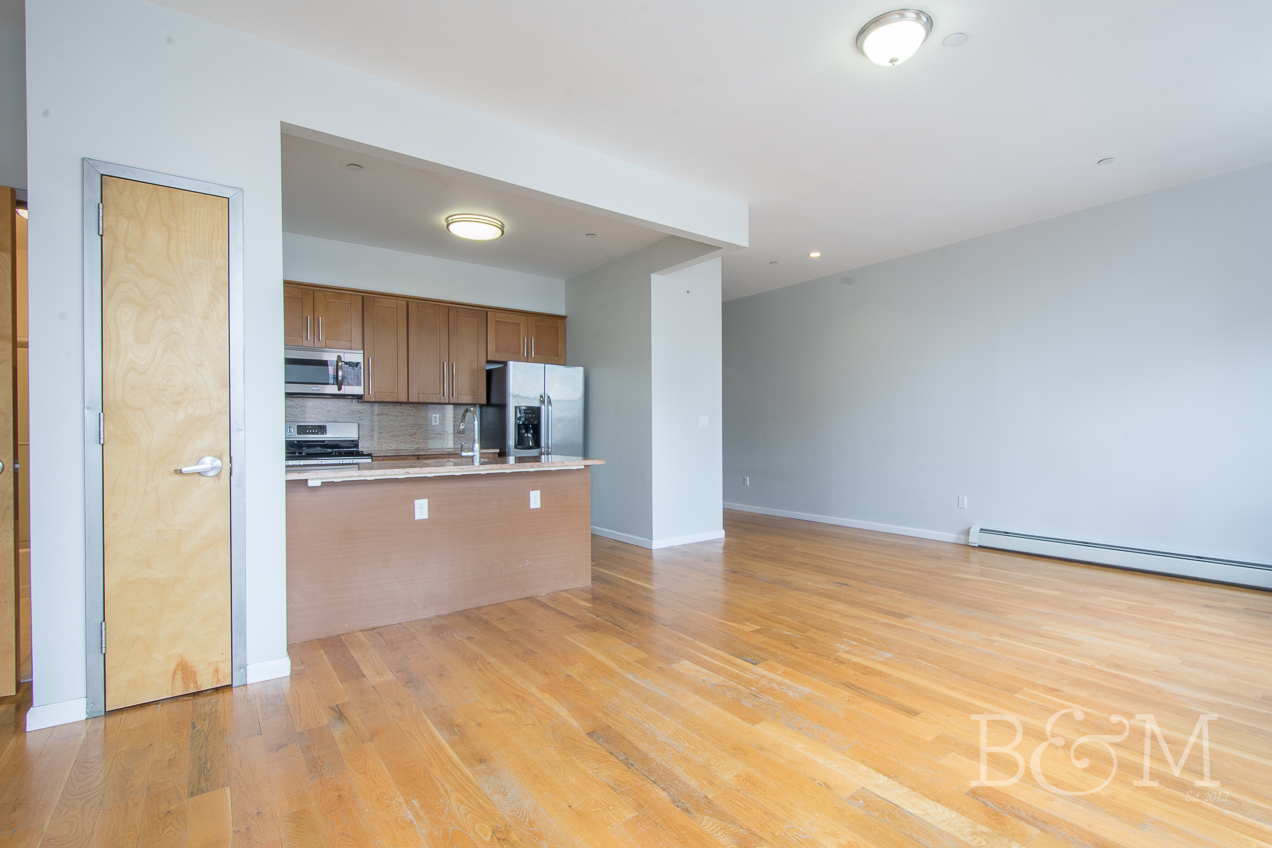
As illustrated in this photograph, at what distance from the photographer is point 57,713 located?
2.15 meters

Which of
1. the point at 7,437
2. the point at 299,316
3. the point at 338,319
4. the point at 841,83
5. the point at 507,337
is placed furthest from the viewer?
the point at 507,337

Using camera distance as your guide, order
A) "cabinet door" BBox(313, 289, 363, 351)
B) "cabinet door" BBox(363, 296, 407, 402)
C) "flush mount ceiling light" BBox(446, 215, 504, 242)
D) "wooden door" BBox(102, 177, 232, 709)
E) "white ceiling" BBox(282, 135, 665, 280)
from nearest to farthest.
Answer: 1. "wooden door" BBox(102, 177, 232, 709)
2. "white ceiling" BBox(282, 135, 665, 280)
3. "flush mount ceiling light" BBox(446, 215, 504, 242)
4. "cabinet door" BBox(313, 289, 363, 351)
5. "cabinet door" BBox(363, 296, 407, 402)

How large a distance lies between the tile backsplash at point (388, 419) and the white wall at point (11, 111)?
2763 millimetres

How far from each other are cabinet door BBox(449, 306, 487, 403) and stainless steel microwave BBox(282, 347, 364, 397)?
0.85 meters

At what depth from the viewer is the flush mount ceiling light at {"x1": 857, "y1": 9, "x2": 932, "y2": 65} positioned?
2371mm

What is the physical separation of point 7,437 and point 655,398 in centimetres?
403

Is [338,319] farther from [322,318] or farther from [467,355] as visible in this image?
[467,355]

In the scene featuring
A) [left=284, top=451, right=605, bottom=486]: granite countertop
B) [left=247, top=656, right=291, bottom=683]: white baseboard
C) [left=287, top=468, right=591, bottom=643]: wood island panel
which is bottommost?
[left=247, top=656, right=291, bottom=683]: white baseboard

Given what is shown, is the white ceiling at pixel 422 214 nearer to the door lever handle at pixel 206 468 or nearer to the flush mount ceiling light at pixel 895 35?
the door lever handle at pixel 206 468

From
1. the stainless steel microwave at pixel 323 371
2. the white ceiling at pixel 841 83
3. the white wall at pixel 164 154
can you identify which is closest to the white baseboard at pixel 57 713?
the white wall at pixel 164 154

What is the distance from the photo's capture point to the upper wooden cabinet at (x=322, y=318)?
4875mm

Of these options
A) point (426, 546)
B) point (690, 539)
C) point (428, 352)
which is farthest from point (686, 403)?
point (426, 546)

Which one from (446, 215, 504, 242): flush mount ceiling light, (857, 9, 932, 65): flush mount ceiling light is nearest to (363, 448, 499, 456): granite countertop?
(446, 215, 504, 242): flush mount ceiling light

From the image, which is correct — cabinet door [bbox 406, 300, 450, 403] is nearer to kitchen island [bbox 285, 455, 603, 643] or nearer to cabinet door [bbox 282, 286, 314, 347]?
cabinet door [bbox 282, 286, 314, 347]
